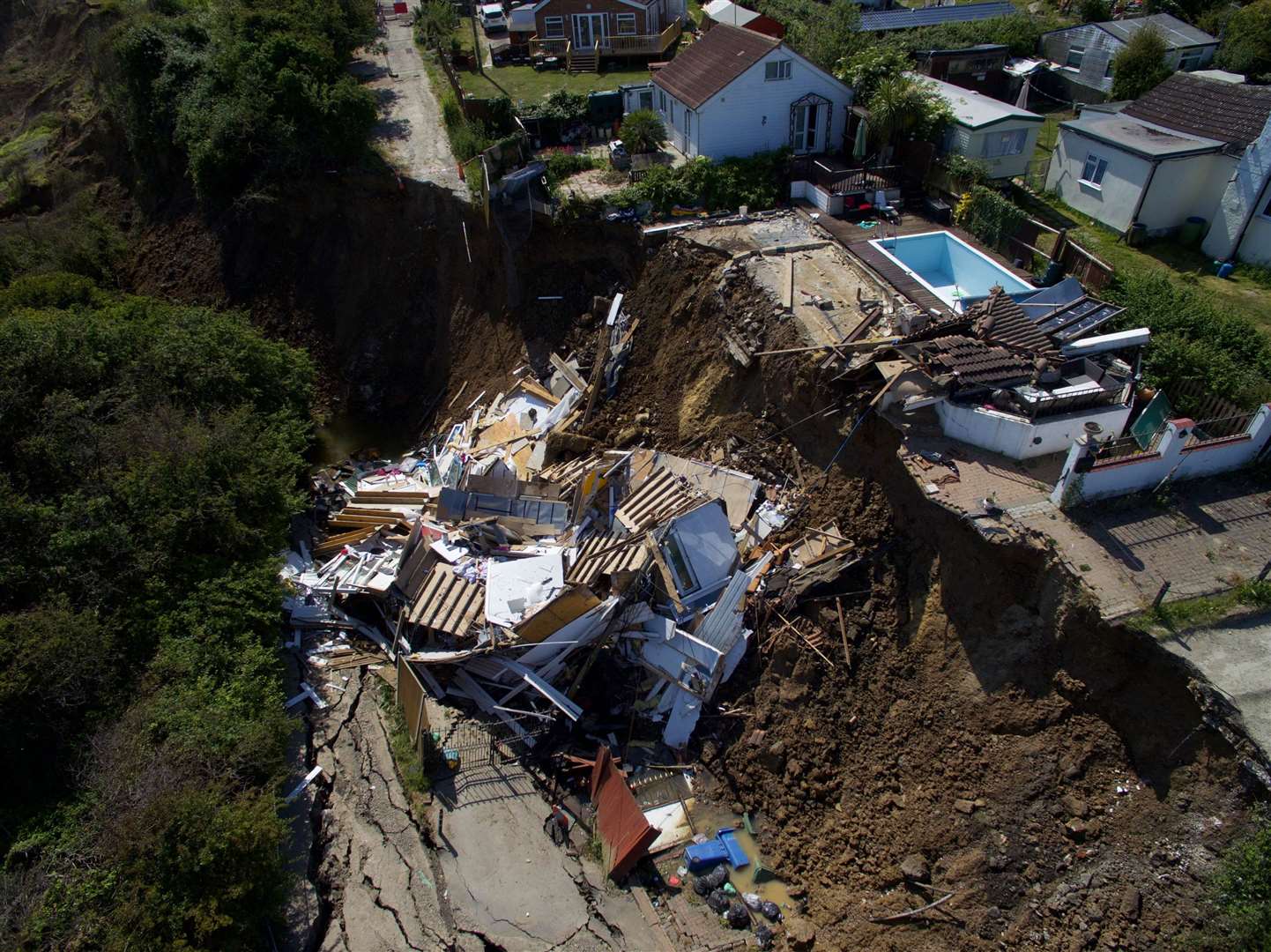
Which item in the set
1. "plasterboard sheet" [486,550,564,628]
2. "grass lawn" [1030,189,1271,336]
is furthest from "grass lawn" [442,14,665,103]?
"plasterboard sheet" [486,550,564,628]

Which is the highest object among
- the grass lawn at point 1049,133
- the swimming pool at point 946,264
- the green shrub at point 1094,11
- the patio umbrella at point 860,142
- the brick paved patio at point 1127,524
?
the green shrub at point 1094,11

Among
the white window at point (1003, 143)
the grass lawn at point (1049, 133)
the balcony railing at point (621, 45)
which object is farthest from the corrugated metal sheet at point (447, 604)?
the balcony railing at point (621, 45)

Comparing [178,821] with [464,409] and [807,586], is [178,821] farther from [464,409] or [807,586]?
[464,409]

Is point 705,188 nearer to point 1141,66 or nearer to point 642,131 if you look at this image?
point 642,131

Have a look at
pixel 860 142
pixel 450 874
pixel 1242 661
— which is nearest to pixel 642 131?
pixel 860 142

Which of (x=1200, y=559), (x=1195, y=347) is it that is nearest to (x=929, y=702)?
(x=1200, y=559)

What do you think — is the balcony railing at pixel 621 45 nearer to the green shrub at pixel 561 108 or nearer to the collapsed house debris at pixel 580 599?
the green shrub at pixel 561 108

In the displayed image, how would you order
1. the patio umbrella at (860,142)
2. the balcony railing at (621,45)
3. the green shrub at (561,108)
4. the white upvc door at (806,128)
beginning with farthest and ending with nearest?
1. the balcony railing at (621,45)
2. the green shrub at (561,108)
3. the white upvc door at (806,128)
4. the patio umbrella at (860,142)
